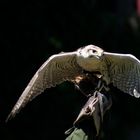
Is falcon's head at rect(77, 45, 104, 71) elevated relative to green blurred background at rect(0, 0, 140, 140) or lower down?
elevated

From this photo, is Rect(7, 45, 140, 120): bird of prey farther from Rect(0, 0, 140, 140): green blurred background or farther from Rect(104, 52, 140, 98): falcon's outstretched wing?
Rect(0, 0, 140, 140): green blurred background

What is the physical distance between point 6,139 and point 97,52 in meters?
6.10

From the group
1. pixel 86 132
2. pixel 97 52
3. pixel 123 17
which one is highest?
pixel 97 52

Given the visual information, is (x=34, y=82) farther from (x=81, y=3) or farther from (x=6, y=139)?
(x=81, y=3)

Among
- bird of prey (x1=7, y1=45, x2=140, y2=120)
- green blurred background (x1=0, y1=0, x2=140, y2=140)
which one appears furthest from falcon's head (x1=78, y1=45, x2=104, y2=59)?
green blurred background (x1=0, y1=0, x2=140, y2=140)

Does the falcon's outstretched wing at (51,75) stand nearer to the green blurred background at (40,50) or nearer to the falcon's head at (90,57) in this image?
the falcon's head at (90,57)

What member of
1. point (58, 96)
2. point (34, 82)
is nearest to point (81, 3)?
point (58, 96)

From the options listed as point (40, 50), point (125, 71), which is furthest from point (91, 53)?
point (40, 50)

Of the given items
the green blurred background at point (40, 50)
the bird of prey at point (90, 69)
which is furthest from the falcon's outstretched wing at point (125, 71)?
the green blurred background at point (40, 50)

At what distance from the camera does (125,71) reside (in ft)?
12.4

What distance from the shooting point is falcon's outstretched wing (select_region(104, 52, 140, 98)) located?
146 inches

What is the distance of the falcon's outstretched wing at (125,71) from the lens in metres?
3.70

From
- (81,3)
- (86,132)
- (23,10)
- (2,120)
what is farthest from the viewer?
(81,3)

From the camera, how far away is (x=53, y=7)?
35.2 feet
